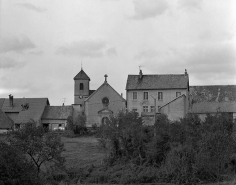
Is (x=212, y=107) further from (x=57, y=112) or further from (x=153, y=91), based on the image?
(x=57, y=112)

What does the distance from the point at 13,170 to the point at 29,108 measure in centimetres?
5110

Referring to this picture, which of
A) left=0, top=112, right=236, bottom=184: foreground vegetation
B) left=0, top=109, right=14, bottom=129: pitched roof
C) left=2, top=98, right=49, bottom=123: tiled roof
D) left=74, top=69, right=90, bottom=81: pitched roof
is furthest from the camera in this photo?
left=74, top=69, right=90, bottom=81: pitched roof

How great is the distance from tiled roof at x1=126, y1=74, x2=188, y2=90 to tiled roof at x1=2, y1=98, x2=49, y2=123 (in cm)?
1395

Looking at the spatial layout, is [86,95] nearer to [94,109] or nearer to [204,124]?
[94,109]

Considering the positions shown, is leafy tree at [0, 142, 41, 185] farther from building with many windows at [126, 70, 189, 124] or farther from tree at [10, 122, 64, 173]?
building with many windows at [126, 70, 189, 124]

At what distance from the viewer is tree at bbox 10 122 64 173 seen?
117 ft

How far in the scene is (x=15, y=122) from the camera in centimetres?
6838

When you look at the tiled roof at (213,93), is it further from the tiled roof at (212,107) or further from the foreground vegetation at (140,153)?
the foreground vegetation at (140,153)

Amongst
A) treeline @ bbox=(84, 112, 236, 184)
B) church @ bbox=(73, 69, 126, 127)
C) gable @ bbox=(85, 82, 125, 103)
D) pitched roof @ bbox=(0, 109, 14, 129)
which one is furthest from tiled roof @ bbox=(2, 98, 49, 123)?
treeline @ bbox=(84, 112, 236, 184)

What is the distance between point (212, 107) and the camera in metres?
63.7

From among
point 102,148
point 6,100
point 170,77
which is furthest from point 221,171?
point 6,100

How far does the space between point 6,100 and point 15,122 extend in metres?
7.02

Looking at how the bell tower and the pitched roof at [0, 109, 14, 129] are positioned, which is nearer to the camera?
the pitched roof at [0, 109, 14, 129]

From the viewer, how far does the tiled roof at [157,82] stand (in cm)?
6638
